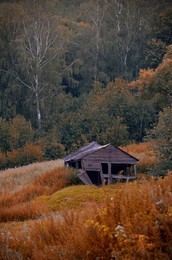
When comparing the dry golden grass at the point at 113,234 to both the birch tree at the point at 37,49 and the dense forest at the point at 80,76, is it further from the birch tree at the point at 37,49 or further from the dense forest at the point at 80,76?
the birch tree at the point at 37,49

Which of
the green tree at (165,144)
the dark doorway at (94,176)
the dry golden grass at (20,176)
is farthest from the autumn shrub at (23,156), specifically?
the green tree at (165,144)

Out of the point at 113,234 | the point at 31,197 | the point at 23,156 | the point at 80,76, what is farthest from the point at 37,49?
the point at 113,234

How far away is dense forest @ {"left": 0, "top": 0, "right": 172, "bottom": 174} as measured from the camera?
140 ft

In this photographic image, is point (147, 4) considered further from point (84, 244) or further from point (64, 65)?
point (84, 244)

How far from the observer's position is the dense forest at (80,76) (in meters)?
42.8

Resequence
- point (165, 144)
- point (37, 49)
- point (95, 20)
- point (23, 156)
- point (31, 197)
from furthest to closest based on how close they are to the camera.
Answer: point (95, 20)
point (37, 49)
point (23, 156)
point (165, 144)
point (31, 197)

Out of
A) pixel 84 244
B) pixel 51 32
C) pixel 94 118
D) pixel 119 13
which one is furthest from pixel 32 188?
pixel 119 13

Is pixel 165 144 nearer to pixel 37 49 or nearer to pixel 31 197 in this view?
pixel 31 197

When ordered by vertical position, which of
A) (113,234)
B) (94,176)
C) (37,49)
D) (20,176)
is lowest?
(20,176)

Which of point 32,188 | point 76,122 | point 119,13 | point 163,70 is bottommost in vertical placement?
point 76,122

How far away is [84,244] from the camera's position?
6848mm

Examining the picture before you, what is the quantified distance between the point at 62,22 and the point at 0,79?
1846 cm

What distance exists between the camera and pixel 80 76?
55438 mm

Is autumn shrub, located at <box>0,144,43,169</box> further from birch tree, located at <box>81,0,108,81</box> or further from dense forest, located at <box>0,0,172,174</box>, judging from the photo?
birch tree, located at <box>81,0,108,81</box>
